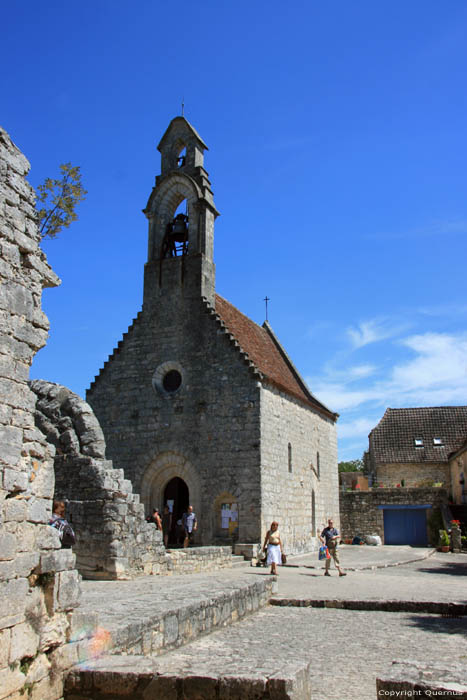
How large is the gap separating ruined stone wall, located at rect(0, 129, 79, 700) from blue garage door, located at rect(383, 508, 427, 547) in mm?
24823

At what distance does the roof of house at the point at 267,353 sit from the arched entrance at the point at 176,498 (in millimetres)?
4597

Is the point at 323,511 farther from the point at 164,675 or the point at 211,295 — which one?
the point at 164,675

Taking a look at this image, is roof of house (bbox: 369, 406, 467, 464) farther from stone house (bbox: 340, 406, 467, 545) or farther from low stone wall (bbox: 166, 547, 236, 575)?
low stone wall (bbox: 166, 547, 236, 575)

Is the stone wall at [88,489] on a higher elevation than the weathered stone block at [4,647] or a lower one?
higher

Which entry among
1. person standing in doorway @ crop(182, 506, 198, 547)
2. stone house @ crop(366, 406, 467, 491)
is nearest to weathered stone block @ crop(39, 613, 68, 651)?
person standing in doorway @ crop(182, 506, 198, 547)

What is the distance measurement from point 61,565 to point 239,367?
1375cm

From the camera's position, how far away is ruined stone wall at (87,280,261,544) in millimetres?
→ 18391

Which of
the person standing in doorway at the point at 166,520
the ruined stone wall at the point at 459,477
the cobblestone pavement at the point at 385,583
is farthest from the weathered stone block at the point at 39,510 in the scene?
the ruined stone wall at the point at 459,477

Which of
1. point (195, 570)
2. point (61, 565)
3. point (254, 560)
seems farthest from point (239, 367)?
point (61, 565)

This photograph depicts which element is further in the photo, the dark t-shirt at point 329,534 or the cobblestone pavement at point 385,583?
the dark t-shirt at point 329,534

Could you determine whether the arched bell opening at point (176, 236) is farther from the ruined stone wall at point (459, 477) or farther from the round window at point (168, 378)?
the ruined stone wall at point (459, 477)

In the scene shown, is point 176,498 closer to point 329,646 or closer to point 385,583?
point 385,583

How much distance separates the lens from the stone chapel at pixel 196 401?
60.4 feet

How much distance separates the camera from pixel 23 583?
16.3 ft
